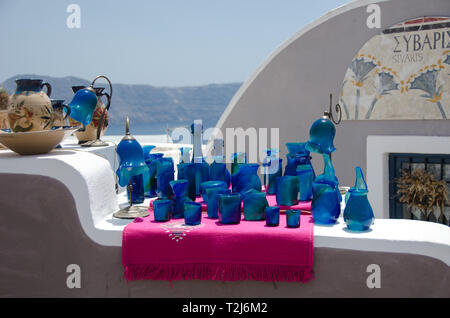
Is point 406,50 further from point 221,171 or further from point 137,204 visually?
point 137,204

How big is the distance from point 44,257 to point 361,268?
1675mm

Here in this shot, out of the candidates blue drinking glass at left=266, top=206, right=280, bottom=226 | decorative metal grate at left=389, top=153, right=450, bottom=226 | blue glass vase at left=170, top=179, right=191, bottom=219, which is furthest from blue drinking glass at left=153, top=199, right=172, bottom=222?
decorative metal grate at left=389, top=153, right=450, bottom=226

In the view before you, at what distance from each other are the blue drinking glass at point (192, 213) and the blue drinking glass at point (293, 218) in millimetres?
A: 467

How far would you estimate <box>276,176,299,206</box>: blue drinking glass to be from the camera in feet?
8.46

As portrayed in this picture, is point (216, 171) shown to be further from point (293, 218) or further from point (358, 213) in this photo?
point (358, 213)

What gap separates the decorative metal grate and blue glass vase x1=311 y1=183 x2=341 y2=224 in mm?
3188

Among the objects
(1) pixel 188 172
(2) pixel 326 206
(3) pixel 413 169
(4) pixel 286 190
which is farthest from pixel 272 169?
(3) pixel 413 169

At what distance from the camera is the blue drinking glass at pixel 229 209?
90.0 inches

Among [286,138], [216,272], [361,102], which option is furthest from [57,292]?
[361,102]

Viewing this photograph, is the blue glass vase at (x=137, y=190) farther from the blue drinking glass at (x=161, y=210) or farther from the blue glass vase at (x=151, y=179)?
the blue drinking glass at (x=161, y=210)

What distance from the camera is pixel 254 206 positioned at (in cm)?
238

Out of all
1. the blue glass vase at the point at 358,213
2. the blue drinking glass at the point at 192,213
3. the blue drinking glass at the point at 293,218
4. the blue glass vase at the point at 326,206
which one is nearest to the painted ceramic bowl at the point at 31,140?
the blue drinking glass at the point at 192,213

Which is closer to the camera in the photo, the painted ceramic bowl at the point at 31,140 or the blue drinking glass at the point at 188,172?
the painted ceramic bowl at the point at 31,140

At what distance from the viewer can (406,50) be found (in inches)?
196
